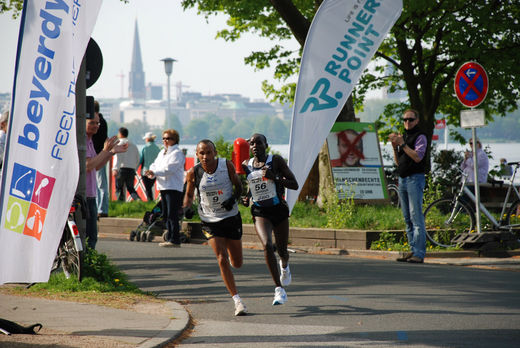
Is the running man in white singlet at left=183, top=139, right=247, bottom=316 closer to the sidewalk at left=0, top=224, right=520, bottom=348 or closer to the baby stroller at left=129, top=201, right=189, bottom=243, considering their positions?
the sidewalk at left=0, top=224, right=520, bottom=348

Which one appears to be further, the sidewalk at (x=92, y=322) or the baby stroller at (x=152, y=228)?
the baby stroller at (x=152, y=228)

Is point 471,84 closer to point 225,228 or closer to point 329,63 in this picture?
point 329,63

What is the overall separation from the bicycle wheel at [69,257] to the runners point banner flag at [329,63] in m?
3.44

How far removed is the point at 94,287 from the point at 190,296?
3.33 ft

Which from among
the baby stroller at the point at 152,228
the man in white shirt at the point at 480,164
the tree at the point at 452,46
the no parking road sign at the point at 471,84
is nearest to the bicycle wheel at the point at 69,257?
the baby stroller at the point at 152,228

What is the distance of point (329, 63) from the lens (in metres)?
11.4

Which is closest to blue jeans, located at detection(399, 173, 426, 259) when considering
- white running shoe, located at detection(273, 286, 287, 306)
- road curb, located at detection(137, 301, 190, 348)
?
white running shoe, located at detection(273, 286, 287, 306)

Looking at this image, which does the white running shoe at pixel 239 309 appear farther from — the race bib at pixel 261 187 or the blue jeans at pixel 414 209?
the blue jeans at pixel 414 209

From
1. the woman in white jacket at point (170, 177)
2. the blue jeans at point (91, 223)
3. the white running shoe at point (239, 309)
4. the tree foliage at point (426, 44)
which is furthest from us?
the tree foliage at point (426, 44)

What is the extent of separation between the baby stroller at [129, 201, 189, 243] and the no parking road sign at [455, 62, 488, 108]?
528 cm

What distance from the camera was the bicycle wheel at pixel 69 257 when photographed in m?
8.36

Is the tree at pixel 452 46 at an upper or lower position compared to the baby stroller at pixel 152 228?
upper

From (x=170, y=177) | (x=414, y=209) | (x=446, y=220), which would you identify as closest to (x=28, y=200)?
(x=414, y=209)

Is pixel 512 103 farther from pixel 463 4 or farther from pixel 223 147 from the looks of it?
pixel 223 147
